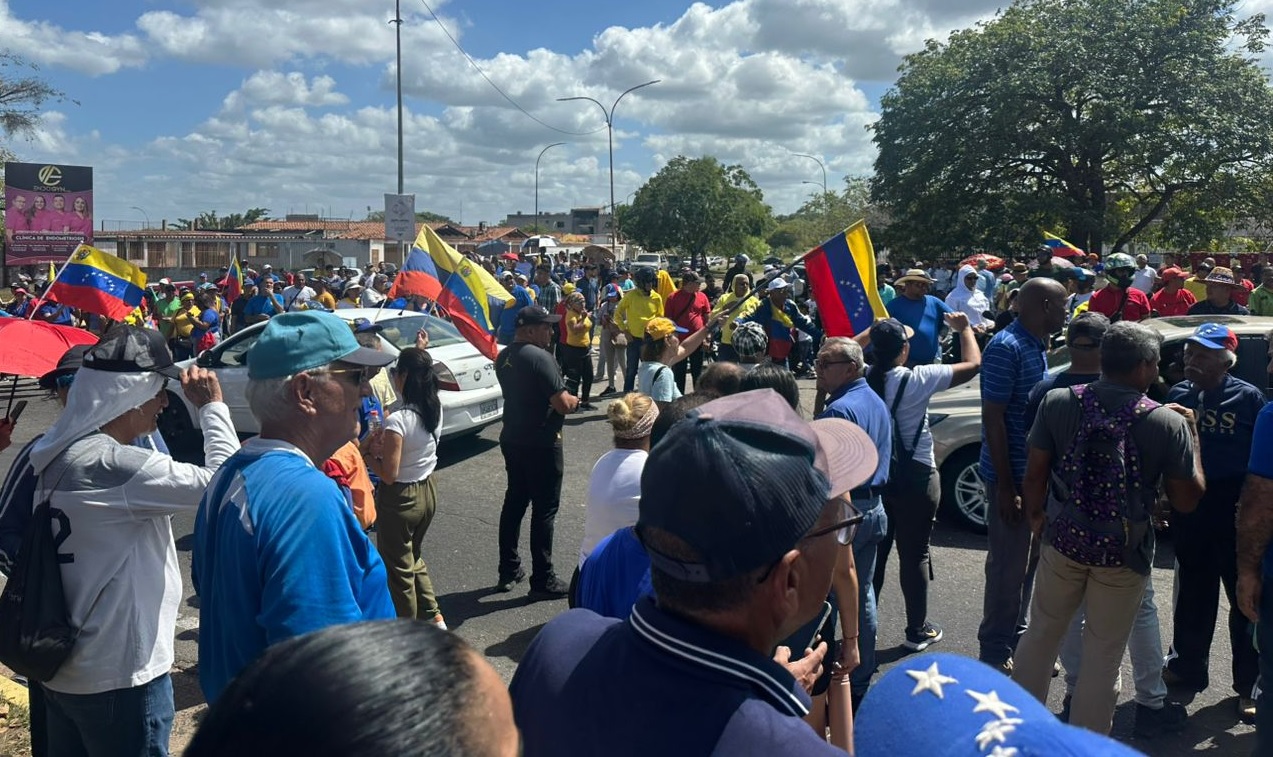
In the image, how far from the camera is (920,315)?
7.23m

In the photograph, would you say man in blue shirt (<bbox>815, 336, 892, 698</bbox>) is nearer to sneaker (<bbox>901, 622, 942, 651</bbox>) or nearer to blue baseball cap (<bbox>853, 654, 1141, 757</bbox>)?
sneaker (<bbox>901, 622, 942, 651</bbox>)

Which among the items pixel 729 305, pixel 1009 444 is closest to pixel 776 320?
pixel 729 305

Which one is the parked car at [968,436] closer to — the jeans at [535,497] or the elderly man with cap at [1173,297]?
the jeans at [535,497]

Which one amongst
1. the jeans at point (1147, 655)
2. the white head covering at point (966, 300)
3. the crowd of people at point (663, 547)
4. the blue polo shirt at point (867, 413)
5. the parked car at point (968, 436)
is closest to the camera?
the crowd of people at point (663, 547)

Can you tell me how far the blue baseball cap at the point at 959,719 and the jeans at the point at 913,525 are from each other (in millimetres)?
3748

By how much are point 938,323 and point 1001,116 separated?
27.0 meters

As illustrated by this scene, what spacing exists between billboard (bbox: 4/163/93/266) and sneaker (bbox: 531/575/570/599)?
28.4 meters

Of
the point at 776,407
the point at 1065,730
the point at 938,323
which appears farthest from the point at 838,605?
the point at 938,323

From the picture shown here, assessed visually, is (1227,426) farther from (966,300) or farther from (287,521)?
(966,300)

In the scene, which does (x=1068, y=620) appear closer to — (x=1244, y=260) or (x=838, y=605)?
(x=838, y=605)

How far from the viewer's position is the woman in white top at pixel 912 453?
14.8 feet

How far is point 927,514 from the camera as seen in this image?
4.73 meters

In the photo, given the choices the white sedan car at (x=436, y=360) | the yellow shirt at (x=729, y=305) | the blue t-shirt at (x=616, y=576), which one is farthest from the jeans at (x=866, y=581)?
the white sedan car at (x=436, y=360)

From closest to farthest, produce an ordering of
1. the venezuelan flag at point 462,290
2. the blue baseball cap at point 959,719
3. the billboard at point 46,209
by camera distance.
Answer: the blue baseball cap at point 959,719, the venezuelan flag at point 462,290, the billboard at point 46,209
